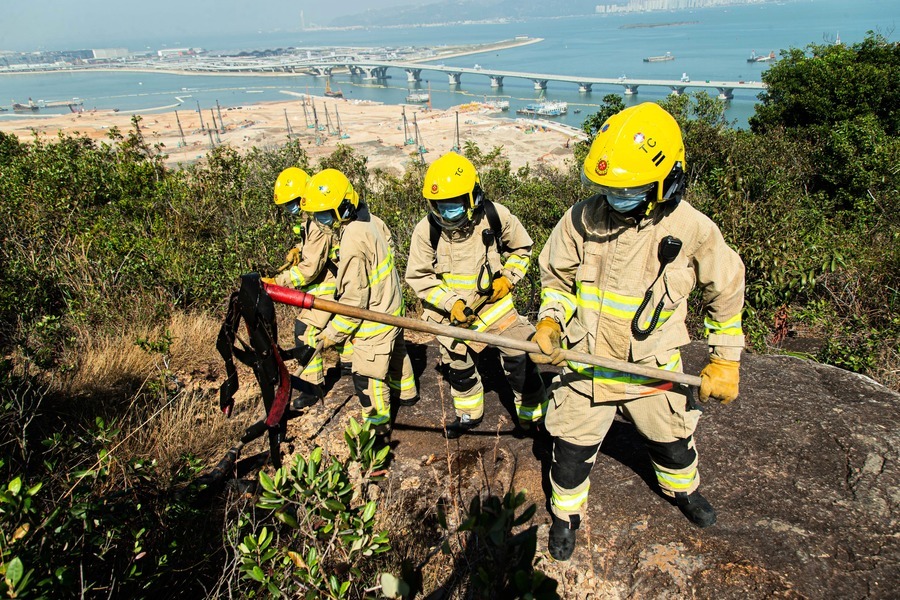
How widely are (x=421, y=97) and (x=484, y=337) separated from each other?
296 ft

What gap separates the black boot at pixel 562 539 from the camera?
2984 mm

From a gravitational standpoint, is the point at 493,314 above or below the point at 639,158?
below

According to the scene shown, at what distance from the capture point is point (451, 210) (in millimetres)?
3889

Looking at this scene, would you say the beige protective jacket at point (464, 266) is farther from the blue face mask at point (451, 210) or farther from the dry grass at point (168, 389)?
the dry grass at point (168, 389)

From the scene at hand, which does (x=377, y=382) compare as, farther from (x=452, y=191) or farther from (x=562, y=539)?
(x=562, y=539)

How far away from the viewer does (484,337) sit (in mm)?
2814

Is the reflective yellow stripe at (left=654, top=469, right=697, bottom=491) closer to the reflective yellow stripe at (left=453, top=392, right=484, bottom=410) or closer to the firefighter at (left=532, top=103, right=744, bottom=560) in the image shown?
the firefighter at (left=532, top=103, right=744, bottom=560)

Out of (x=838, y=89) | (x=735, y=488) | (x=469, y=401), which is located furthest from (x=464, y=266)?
(x=838, y=89)

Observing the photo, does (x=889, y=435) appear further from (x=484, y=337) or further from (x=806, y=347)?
(x=484, y=337)

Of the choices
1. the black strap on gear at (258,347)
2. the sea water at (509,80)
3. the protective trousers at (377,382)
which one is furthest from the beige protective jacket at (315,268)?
the sea water at (509,80)

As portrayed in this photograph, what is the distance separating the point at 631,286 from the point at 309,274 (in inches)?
112

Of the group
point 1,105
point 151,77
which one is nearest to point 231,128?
point 1,105

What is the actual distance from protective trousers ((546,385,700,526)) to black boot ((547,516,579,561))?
40 mm

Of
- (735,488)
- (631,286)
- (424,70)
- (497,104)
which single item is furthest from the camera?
(424,70)
